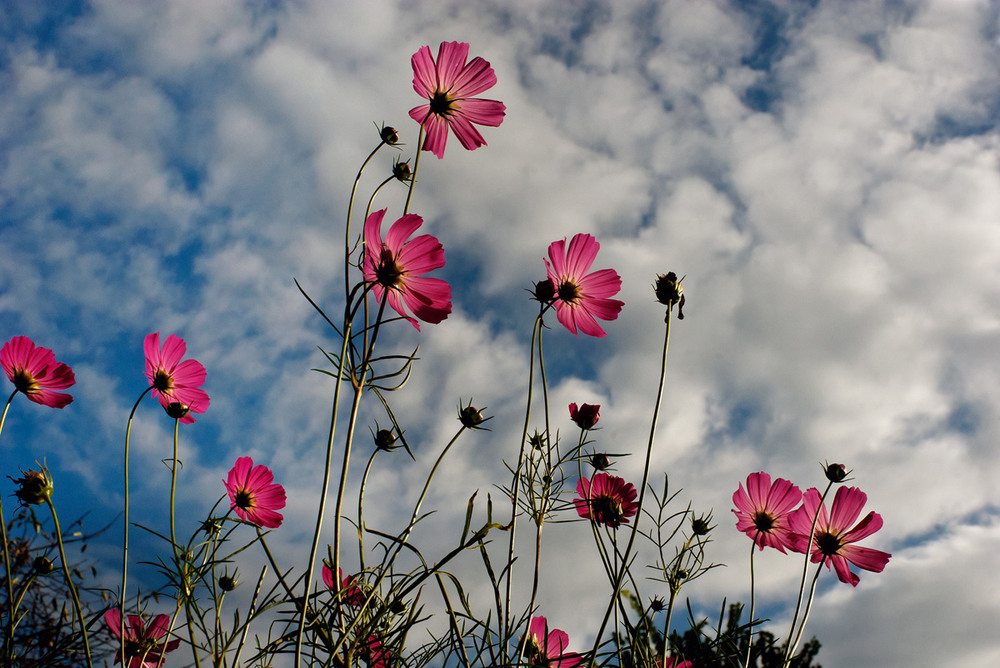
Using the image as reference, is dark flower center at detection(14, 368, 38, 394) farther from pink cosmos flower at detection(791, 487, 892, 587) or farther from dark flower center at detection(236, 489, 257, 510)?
pink cosmos flower at detection(791, 487, 892, 587)

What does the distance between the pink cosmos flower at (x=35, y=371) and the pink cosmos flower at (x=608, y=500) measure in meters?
0.96

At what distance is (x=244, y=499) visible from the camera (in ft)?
4.04

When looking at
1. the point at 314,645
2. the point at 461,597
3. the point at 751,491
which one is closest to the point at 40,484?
the point at 314,645

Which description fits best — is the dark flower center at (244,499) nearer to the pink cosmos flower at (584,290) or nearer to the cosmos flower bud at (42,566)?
the cosmos flower bud at (42,566)

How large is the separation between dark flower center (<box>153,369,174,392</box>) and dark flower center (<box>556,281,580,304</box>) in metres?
0.78

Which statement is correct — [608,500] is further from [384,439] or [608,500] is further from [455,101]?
[455,101]

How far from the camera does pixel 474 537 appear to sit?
741mm

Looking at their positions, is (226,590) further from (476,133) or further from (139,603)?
(476,133)

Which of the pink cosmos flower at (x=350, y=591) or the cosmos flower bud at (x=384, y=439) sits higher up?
the cosmos flower bud at (x=384, y=439)

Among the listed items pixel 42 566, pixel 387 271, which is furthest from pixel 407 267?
pixel 42 566

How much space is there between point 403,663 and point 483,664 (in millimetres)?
129

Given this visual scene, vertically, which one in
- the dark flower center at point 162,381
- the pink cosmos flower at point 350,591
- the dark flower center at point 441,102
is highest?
the dark flower center at point 441,102

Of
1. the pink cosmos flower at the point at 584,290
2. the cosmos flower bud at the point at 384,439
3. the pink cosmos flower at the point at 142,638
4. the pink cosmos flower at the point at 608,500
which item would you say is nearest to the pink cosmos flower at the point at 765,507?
the pink cosmos flower at the point at 608,500

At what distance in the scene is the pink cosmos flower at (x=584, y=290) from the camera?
46.9 inches
